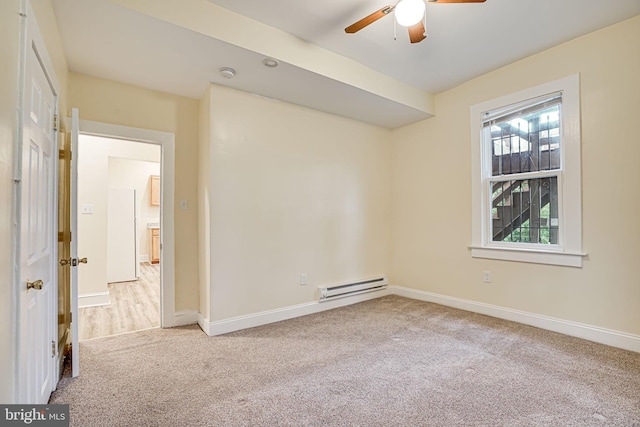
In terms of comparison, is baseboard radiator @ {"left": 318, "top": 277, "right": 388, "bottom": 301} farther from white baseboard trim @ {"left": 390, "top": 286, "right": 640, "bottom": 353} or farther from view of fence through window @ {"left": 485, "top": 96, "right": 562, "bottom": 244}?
view of fence through window @ {"left": 485, "top": 96, "right": 562, "bottom": 244}

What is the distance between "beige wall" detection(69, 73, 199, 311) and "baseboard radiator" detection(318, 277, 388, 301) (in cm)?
144

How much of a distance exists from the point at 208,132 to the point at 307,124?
1175 mm

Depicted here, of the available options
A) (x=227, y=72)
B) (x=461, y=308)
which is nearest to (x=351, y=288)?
(x=461, y=308)

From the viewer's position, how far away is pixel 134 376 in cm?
220

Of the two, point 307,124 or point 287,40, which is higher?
point 287,40

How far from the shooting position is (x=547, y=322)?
302 centimetres

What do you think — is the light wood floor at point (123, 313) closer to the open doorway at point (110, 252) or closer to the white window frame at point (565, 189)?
the open doorway at point (110, 252)

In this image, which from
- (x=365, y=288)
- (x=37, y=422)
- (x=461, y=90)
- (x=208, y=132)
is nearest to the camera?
(x=37, y=422)

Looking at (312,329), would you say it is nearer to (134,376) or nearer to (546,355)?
(134,376)

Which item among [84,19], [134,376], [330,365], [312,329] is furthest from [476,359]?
[84,19]

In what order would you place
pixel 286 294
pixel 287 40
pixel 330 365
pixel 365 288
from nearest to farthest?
pixel 330 365, pixel 287 40, pixel 286 294, pixel 365 288

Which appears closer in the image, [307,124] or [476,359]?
[476,359]

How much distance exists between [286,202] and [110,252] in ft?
12.6

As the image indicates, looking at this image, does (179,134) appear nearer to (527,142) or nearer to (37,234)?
(37,234)
